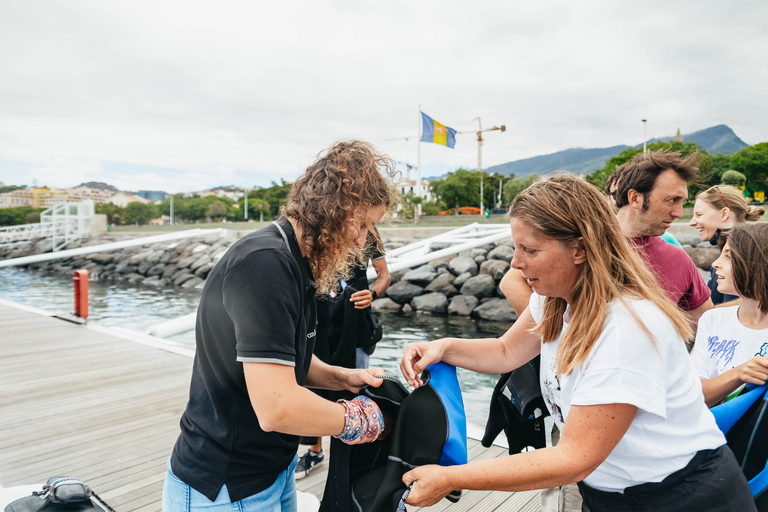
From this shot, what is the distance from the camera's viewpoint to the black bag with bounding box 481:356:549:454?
180 cm

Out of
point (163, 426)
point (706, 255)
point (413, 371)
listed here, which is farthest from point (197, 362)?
point (706, 255)

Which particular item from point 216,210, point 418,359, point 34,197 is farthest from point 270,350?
point 34,197

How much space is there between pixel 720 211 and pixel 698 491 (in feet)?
9.53

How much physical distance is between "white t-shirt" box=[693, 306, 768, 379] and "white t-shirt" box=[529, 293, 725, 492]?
2.47 ft

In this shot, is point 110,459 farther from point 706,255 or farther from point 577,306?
point 706,255

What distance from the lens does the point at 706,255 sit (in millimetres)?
11609

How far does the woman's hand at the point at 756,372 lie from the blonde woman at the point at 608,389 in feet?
1.38

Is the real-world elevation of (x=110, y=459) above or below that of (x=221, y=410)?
below

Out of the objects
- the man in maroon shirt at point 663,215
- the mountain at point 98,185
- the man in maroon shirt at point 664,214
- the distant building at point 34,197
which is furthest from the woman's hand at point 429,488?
the mountain at point 98,185

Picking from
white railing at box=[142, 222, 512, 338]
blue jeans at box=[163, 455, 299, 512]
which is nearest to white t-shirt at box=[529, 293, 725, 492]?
blue jeans at box=[163, 455, 299, 512]

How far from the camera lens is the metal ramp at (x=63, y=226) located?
33.1 m

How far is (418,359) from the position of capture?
1697 millimetres

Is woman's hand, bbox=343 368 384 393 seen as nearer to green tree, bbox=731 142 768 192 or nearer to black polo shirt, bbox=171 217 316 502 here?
black polo shirt, bbox=171 217 316 502

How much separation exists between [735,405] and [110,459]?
139 inches
